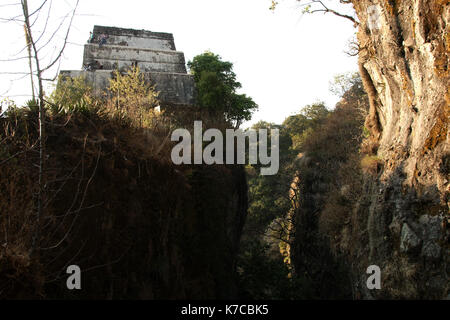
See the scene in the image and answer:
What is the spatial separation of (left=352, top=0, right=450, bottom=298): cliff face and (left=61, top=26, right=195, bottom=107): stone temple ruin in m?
10.1

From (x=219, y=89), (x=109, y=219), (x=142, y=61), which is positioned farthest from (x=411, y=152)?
(x=142, y=61)

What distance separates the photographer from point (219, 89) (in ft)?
78.2

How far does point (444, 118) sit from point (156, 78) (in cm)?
1449

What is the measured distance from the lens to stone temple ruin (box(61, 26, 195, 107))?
2034 centimetres

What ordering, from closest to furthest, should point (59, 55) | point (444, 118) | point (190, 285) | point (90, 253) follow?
point (59, 55) → point (90, 253) → point (190, 285) → point (444, 118)

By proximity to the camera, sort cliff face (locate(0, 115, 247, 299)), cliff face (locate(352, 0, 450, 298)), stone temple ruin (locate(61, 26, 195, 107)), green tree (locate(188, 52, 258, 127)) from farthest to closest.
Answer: green tree (locate(188, 52, 258, 127)) → stone temple ruin (locate(61, 26, 195, 107)) → cliff face (locate(352, 0, 450, 298)) → cliff face (locate(0, 115, 247, 299))

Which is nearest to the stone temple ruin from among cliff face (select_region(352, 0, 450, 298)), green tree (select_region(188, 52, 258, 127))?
green tree (select_region(188, 52, 258, 127))

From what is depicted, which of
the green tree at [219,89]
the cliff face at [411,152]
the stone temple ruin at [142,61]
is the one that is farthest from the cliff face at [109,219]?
the green tree at [219,89]

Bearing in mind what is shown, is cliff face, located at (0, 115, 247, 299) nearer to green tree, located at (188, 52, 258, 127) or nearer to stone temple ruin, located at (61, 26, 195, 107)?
stone temple ruin, located at (61, 26, 195, 107)

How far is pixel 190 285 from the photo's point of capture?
9484 millimetres

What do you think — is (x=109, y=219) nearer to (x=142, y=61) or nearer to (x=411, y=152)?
(x=411, y=152)

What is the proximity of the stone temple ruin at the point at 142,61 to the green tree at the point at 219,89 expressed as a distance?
1773mm
